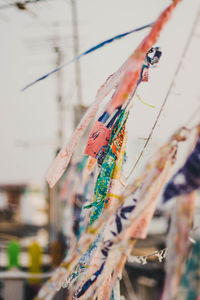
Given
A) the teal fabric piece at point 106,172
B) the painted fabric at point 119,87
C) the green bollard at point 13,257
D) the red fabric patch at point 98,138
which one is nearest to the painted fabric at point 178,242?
the painted fabric at point 119,87

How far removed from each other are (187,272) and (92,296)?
692mm

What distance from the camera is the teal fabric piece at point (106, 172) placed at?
236 cm

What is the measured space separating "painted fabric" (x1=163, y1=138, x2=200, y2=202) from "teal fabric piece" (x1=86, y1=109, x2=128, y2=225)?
73 cm

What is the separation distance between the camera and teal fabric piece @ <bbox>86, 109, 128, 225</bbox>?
236 centimetres

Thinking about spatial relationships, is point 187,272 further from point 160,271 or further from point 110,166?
point 160,271

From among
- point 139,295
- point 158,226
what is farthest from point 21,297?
point 158,226

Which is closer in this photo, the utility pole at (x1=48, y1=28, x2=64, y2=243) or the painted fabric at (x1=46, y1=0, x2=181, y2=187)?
the painted fabric at (x1=46, y1=0, x2=181, y2=187)

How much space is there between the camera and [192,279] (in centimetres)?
154

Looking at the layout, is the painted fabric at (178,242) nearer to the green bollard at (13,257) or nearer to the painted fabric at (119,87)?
the painted fabric at (119,87)

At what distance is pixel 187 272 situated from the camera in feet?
5.16

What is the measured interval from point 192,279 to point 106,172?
3.21 ft

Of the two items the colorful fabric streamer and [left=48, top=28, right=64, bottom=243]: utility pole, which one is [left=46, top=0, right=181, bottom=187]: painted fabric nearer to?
the colorful fabric streamer

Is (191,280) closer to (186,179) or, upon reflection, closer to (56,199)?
(186,179)

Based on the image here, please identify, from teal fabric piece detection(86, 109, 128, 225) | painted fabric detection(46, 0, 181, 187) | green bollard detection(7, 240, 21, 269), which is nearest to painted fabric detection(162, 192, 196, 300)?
painted fabric detection(46, 0, 181, 187)
